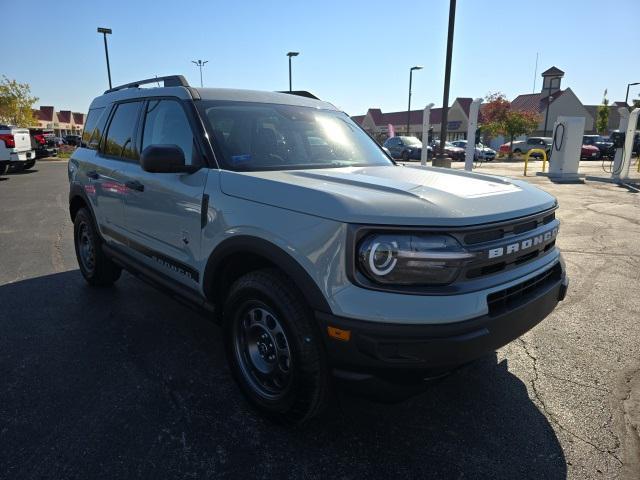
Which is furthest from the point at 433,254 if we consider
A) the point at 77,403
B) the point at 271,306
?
the point at 77,403

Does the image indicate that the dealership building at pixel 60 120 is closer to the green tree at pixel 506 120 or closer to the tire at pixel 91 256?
the green tree at pixel 506 120

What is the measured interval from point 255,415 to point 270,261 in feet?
3.26

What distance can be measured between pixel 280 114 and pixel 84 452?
2.51m

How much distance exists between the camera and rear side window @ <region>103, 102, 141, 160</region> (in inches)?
151

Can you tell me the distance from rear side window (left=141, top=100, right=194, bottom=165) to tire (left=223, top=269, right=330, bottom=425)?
1062 mm

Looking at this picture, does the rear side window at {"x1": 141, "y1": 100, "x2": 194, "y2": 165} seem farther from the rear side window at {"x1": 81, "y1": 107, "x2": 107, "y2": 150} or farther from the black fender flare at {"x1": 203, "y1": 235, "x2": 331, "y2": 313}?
the rear side window at {"x1": 81, "y1": 107, "x2": 107, "y2": 150}

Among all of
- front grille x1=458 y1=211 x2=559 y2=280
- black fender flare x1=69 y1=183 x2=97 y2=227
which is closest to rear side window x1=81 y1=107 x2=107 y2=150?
black fender flare x1=69 y1=183 x2=97 y2=227

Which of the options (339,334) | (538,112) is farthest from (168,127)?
(538,112)

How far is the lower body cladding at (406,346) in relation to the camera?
1905 millimetres

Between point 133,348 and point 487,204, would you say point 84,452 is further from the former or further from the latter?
point 487,204

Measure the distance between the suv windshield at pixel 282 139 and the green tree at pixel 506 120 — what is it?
34732mm

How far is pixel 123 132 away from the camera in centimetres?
401

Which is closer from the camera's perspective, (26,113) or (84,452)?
(84,452)

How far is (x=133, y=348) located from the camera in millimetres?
3479
